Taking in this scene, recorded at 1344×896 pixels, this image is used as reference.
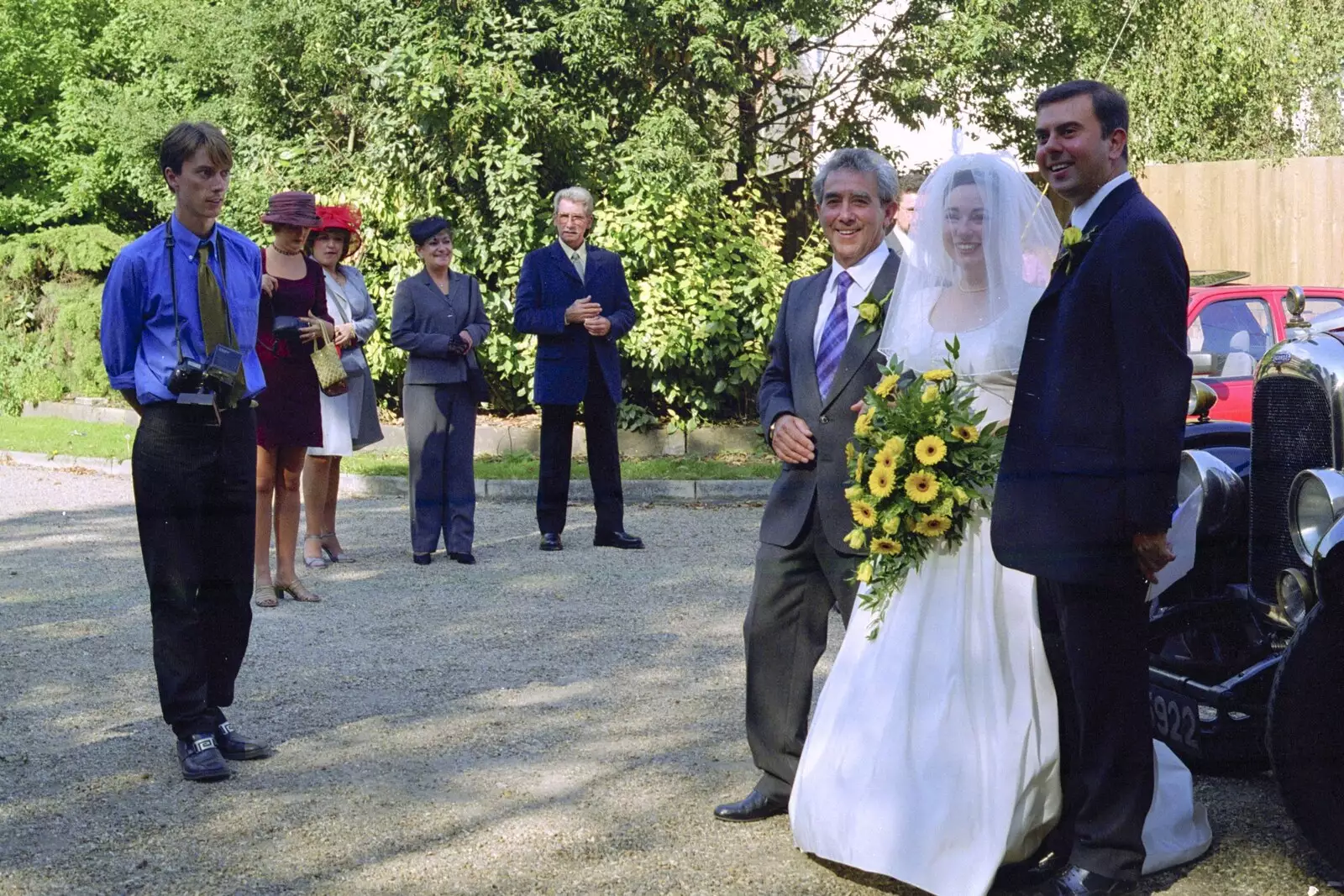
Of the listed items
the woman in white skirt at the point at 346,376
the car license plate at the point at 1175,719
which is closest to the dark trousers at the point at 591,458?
the woman in white skirt at the point at 346,376

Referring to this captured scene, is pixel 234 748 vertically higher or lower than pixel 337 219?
lower

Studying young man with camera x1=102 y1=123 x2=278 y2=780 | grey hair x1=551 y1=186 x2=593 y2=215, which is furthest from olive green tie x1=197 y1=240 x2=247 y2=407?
grey hair x1=551 y1=186 x2=593 y2=215

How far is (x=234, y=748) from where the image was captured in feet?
18.0

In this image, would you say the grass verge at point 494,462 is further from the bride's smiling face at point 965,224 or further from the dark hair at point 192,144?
the bride's smiling face at point 965,224

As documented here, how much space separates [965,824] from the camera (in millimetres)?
3979

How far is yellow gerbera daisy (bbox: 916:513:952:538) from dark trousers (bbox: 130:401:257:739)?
2539 mm

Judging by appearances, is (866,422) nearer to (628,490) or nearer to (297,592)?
(297,592)

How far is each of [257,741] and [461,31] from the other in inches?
407

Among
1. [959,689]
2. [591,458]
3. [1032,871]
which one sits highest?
[591,458]

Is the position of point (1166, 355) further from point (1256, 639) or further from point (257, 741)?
point (257, 741)

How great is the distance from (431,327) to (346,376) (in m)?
0.89

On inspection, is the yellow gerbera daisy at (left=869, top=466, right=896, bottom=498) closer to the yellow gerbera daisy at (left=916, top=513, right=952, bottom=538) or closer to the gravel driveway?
the yellow gerbera daisy at (left=916, top=513, right=952, bottom=538)

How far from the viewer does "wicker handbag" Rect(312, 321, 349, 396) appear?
8508mm

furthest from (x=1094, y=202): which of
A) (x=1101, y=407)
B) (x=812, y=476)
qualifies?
(x=812, y=476)
